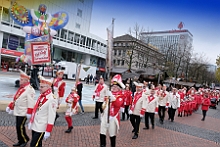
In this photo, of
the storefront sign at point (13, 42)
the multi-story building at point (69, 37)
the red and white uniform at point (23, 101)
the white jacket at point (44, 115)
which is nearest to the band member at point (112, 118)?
the white jacket at point (44, 115)

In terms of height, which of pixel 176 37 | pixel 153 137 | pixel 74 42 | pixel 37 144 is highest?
pixel 176 37

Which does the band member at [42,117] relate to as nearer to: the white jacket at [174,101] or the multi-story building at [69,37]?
the white jacket at [174,101]

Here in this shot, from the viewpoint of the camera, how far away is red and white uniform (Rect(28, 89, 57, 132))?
3.88 metres

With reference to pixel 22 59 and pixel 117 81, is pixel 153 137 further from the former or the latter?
pixel 22 59

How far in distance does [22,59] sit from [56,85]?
667 cm

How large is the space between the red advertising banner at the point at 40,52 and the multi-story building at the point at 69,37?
25859 mm

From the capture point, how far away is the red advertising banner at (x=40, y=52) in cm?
834

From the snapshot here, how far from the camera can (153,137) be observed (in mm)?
7457

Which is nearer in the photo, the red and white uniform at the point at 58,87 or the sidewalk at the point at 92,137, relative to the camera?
the sidewalk at the point at 92,137

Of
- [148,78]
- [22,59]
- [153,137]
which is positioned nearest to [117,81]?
[153,137]

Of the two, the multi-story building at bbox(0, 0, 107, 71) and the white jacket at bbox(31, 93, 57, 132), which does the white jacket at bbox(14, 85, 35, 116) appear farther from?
the multi-story building at bbox(0, 0, 107, 71)

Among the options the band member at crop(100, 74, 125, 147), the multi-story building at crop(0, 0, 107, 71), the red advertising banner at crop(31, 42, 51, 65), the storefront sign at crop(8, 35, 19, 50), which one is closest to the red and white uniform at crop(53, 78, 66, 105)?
the red advertising banner at crop(31, 42, 51, 65)

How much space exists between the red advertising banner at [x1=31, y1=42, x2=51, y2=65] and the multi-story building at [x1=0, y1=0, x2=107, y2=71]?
2586cm

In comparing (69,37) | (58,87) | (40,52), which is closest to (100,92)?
(58,87)
